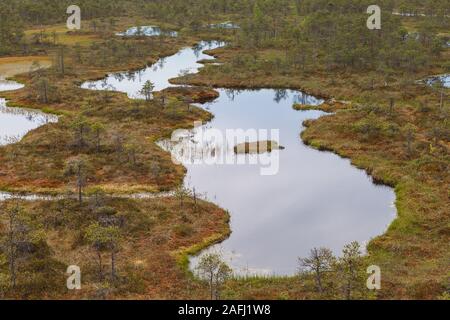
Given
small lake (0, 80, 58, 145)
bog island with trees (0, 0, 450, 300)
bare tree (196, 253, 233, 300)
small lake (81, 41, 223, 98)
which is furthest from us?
small lake (81, 41, 223, 98)

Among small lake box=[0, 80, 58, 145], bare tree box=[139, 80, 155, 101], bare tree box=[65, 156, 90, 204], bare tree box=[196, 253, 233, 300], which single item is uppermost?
bare tree box=[139, 80, 155, 101]

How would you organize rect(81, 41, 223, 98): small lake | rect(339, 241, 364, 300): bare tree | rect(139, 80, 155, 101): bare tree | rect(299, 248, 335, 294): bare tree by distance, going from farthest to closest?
rect(81, 41, 223, 98): small lake < rect(139, 80, 155, 101): bare tree < rect(299, 248, 335, 294): bare tree < rect(339, 241, 364, 300): bare tree

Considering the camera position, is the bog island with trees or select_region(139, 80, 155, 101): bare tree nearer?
the bog island with trees

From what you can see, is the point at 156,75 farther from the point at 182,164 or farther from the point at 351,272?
the point at 351,272

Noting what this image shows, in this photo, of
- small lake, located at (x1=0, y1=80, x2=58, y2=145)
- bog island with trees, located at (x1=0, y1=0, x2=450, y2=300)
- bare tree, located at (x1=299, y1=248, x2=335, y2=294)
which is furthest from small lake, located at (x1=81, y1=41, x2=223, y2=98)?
bare tree, located at (x1=299, y1=248, x2=335, y2=294)

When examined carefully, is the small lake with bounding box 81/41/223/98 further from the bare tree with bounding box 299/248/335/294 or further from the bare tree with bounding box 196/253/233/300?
the bare tree with bounding box 299/248/335/294

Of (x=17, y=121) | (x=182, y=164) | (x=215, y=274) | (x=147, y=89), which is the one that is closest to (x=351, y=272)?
(x=215, y=274)

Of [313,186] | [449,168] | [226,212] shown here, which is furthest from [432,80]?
[226,212]

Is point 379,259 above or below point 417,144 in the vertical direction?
below

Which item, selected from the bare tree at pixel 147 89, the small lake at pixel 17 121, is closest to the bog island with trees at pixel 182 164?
the bare tree at pixel 147 89

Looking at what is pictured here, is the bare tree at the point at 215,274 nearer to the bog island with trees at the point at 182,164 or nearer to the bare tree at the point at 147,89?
the bog island with trees at the point at 182,164
